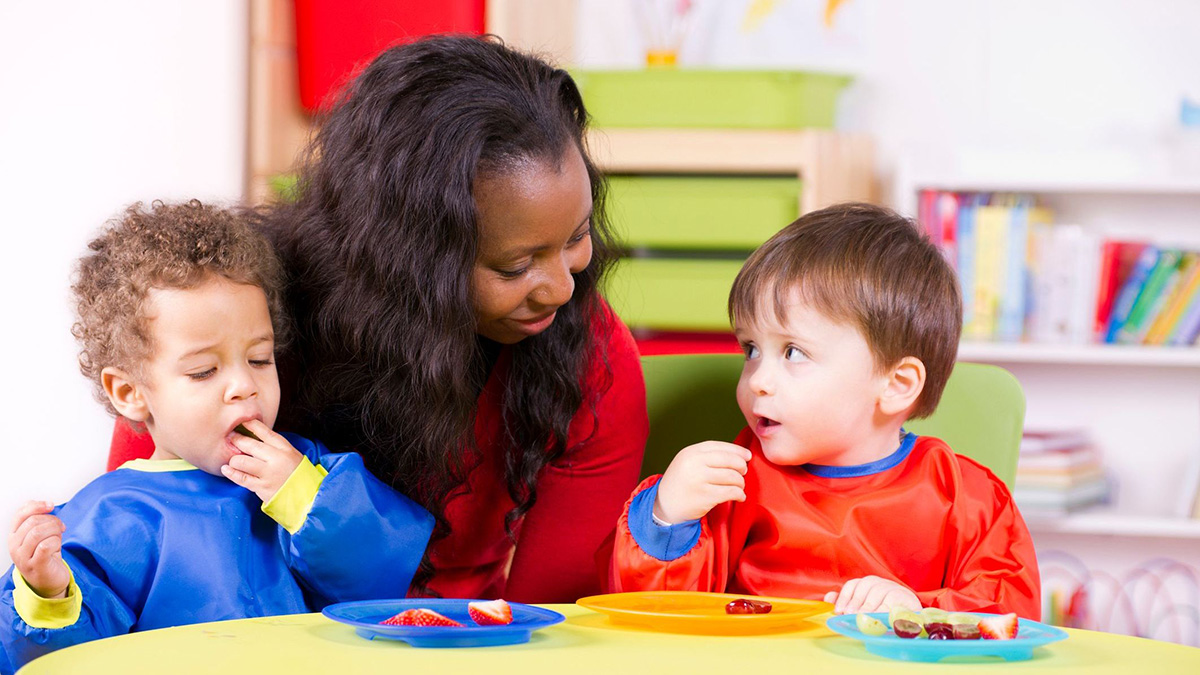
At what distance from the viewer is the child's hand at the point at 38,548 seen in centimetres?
96

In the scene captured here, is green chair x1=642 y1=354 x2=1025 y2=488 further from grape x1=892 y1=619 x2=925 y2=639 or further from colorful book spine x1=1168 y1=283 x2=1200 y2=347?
colorful book spine x1=1168 y1=283 x2=1200 y2=347

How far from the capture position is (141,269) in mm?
1132

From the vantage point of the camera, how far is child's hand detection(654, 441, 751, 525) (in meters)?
1.12

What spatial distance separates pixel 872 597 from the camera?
1.04 metres

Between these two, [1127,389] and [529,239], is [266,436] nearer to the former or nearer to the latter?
[529,239]

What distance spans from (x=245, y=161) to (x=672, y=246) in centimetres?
96

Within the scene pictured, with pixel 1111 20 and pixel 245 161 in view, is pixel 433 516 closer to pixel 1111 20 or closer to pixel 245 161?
pixel 245 161

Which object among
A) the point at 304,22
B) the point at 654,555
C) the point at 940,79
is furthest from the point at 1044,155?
the point at 654,555

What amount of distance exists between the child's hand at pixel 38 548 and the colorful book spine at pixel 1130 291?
236 centimetres

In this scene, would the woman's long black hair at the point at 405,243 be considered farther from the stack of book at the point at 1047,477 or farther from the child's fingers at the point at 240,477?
the stack of book at the point at 1047,477

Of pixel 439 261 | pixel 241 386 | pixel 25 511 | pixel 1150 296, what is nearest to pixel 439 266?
pixel 439 261

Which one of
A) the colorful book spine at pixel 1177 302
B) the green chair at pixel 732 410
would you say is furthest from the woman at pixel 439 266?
the colorful book spine at pixel 1177 302

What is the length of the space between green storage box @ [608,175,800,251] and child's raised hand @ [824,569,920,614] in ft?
5.62

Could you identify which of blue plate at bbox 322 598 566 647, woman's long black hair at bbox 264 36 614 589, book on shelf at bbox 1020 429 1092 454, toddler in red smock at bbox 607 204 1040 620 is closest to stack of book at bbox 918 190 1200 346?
book on shelf at bbox 1020 429 1092 454
